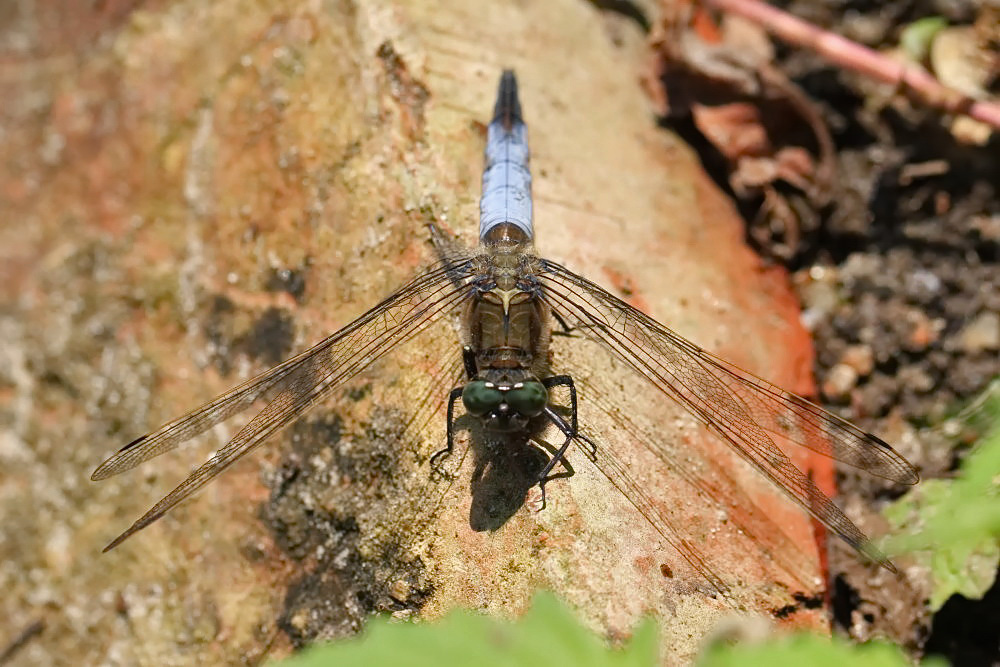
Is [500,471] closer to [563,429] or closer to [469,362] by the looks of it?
[563,429]

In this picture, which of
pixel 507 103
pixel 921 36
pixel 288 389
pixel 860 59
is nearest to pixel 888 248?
pixel 860 59

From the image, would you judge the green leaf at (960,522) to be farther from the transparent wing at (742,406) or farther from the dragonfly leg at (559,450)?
the dragonfly leg at (559,450)

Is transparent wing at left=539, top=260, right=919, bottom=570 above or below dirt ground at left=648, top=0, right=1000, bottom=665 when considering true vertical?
below

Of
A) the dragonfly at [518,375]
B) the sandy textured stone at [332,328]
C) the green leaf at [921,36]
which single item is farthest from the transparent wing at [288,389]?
the green leaf at [921,36]

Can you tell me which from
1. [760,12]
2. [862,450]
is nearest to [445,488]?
[862,450]

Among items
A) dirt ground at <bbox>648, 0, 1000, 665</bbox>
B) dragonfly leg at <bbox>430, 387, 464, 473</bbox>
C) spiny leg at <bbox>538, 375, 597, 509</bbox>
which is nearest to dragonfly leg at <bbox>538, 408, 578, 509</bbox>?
spiny leg at <bbox>538, 375, 597, 509</bbox>

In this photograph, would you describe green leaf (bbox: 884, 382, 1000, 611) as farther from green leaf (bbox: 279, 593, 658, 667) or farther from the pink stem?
the pink stem
